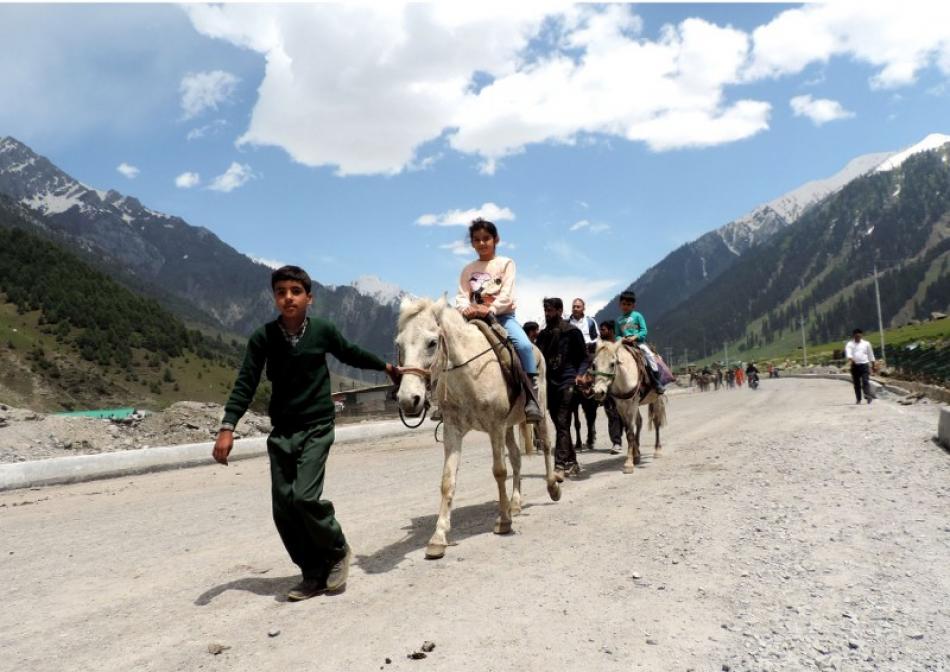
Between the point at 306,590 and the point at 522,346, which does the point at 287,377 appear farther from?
the point at 522,346

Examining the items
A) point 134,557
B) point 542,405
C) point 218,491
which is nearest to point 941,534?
point 542,405

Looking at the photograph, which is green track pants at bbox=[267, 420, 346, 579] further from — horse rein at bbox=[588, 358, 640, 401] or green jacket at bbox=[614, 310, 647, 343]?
green jacket at bbox=[614, 310, 647, 343]

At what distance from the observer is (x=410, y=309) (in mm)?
5832

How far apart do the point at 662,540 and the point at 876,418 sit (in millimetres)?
13065

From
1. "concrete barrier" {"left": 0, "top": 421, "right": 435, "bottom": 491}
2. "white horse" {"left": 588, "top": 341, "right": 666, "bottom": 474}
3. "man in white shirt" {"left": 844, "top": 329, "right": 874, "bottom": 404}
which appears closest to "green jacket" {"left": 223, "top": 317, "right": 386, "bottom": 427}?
"white horse" {"left": 588, "top": 341, "right": 666, "bottom": 474}

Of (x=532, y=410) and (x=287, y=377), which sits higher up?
(x=287, y=377)

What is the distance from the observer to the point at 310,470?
16.3 feet

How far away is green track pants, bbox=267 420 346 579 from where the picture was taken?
16.2ft

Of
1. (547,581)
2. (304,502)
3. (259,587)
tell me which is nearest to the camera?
(304,502)

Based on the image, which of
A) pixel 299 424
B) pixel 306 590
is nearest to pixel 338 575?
pixel 306 590

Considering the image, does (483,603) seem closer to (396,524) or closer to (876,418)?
(396,524)

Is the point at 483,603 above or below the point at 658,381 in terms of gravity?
below

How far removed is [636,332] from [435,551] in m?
8.06

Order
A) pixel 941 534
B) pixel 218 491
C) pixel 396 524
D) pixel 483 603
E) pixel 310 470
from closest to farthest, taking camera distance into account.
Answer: pixel 483 603 < pixel 310 470 < pixel 941 534 < pixel 396 524 < pixel 218 491
